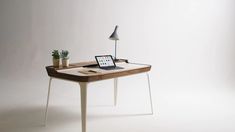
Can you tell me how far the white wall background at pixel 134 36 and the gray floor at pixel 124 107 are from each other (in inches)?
4.3

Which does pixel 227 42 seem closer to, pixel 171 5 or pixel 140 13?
pixel 171 5

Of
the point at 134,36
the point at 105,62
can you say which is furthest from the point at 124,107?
the point at 134,36

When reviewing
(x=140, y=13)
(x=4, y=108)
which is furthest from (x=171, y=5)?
(x=4, y=108)

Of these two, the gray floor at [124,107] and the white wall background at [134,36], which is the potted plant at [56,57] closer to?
the gray floor at [124,107]

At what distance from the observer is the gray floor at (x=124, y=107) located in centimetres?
252

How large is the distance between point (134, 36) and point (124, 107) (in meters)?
1.30

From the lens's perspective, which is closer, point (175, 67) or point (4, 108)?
point (4, 108)

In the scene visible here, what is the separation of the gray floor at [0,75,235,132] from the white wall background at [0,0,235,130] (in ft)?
0.36

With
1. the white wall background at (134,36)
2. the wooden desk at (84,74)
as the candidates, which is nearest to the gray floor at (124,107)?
the white wall background at (134,36)

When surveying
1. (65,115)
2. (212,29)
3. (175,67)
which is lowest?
(65,115)

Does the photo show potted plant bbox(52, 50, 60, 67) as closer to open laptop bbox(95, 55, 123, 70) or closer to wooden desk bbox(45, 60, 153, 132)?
wooden desk bbox(45, 60, 153, 132)

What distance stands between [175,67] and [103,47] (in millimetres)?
1097

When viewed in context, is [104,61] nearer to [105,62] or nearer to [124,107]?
[105,62]

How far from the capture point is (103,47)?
4062mm
